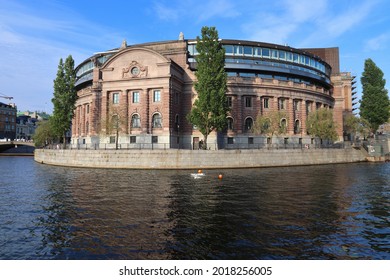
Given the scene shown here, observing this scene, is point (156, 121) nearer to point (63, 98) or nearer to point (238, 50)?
point (63, 98)

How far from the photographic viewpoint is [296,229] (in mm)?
11352

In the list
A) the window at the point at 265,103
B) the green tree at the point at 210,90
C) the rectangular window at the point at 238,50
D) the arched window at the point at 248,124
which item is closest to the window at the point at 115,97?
the green tree at the point at 210,90

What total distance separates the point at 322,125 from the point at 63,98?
54352 mm

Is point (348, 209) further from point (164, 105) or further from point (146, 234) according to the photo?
point (164, 105)

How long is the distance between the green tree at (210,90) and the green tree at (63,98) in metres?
29.6

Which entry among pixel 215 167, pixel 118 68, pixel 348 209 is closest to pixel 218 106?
pixel 215 167

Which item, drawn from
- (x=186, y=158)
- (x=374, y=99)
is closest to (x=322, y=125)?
(x=374, y=99)

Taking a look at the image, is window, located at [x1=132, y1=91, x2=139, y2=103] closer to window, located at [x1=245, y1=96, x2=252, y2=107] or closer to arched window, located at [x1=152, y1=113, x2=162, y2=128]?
arched window, located at [x1=152, y1=113, x2=162, y2=128]

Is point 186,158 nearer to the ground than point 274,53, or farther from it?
nearer to the ground

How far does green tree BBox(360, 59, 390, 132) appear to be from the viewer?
2594 inches

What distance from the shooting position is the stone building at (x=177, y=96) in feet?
160

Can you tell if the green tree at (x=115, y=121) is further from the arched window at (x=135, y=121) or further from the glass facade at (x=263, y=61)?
the glass facade at (x=263, y=61)

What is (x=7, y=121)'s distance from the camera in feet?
419

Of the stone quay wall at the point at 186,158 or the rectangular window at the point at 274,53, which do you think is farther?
the rectangular window at the point at 274,53
